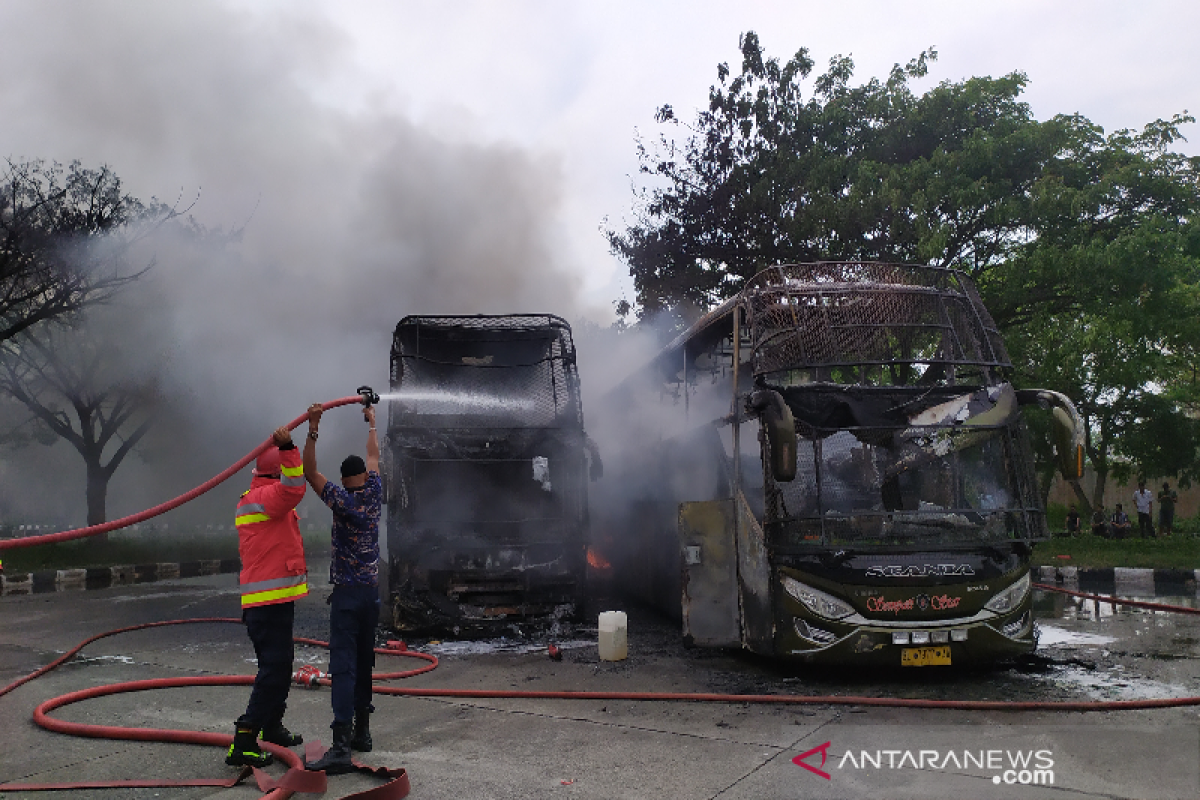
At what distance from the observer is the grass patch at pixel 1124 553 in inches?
592

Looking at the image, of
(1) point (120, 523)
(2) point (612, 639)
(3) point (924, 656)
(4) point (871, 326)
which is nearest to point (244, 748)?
(1) point (120, 523)

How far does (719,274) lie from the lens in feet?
57.1

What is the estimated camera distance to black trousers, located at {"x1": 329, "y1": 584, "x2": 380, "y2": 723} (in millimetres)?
4500

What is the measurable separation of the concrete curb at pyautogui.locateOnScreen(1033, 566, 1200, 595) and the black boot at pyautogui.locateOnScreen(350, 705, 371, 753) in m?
11.8

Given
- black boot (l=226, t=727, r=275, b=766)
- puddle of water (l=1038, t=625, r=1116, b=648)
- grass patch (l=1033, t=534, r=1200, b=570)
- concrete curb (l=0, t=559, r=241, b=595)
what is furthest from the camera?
grass patch (l=1033, t=534, r=1200, b=570)

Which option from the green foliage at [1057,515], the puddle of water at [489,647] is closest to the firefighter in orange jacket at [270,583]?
the puddle of water at [489,647]

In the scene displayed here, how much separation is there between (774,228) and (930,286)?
8.83 meters

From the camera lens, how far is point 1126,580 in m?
13.9

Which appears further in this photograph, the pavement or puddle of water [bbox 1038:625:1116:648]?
puddle of water [bbox 1038:625:1116:648]

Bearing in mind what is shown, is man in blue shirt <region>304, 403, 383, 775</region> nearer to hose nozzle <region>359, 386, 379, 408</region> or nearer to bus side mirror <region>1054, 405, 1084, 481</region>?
hose nozzle <region>359, 386, 379, 408</region>

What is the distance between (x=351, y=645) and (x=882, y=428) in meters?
4.10

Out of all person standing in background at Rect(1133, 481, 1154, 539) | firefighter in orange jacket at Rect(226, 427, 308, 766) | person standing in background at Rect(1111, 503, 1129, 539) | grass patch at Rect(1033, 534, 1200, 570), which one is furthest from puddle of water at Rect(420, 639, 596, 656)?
person standing in background at Rect(1111, 503, 1129, 539)

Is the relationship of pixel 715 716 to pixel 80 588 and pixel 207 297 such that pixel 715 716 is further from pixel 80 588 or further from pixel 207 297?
pixel 207 297

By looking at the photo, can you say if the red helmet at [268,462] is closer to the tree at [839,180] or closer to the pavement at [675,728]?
the pavement at [675,728]
